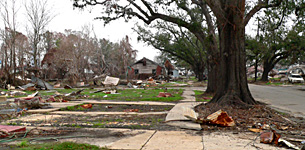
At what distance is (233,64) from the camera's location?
9.48 m

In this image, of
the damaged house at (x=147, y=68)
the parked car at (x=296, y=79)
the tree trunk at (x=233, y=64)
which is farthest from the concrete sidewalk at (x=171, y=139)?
the damaged house at (x=147, y=68)

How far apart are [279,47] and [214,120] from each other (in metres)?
33.8

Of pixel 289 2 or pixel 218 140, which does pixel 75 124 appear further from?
pixel 289 2

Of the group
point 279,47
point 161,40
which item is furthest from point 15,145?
point 279,47

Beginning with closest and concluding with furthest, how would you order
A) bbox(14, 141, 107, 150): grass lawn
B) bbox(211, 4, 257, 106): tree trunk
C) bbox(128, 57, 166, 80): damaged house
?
bbox(14, 141, 107, 150): grass lawn → bbox(211, 4, 257, 106): tree trunk → bbox(128, 57, 166, 80): damaged house

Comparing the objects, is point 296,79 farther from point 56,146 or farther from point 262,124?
point 56,146

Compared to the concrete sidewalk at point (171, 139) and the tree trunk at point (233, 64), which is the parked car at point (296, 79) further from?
the concrete sidewalk at point (171, 139)

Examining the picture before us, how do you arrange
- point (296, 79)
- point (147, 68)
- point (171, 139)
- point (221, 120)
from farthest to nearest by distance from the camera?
point (147, 68)
point (296, 79)
point (221, 120)
point (171, 139)

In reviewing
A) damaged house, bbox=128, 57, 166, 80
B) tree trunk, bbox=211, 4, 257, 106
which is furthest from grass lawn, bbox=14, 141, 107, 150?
damaged house, bbox=128, 57, 166, 80

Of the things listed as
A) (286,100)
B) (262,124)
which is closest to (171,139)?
(262,124)

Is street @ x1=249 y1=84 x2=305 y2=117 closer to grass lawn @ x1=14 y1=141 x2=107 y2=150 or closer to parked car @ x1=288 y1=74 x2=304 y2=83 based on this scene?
grass lawn @ x1=14 y1=141 x2=107 y2=150

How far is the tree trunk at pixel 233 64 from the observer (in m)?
9.23

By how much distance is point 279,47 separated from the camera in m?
35.4

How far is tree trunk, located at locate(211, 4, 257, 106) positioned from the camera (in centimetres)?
923
